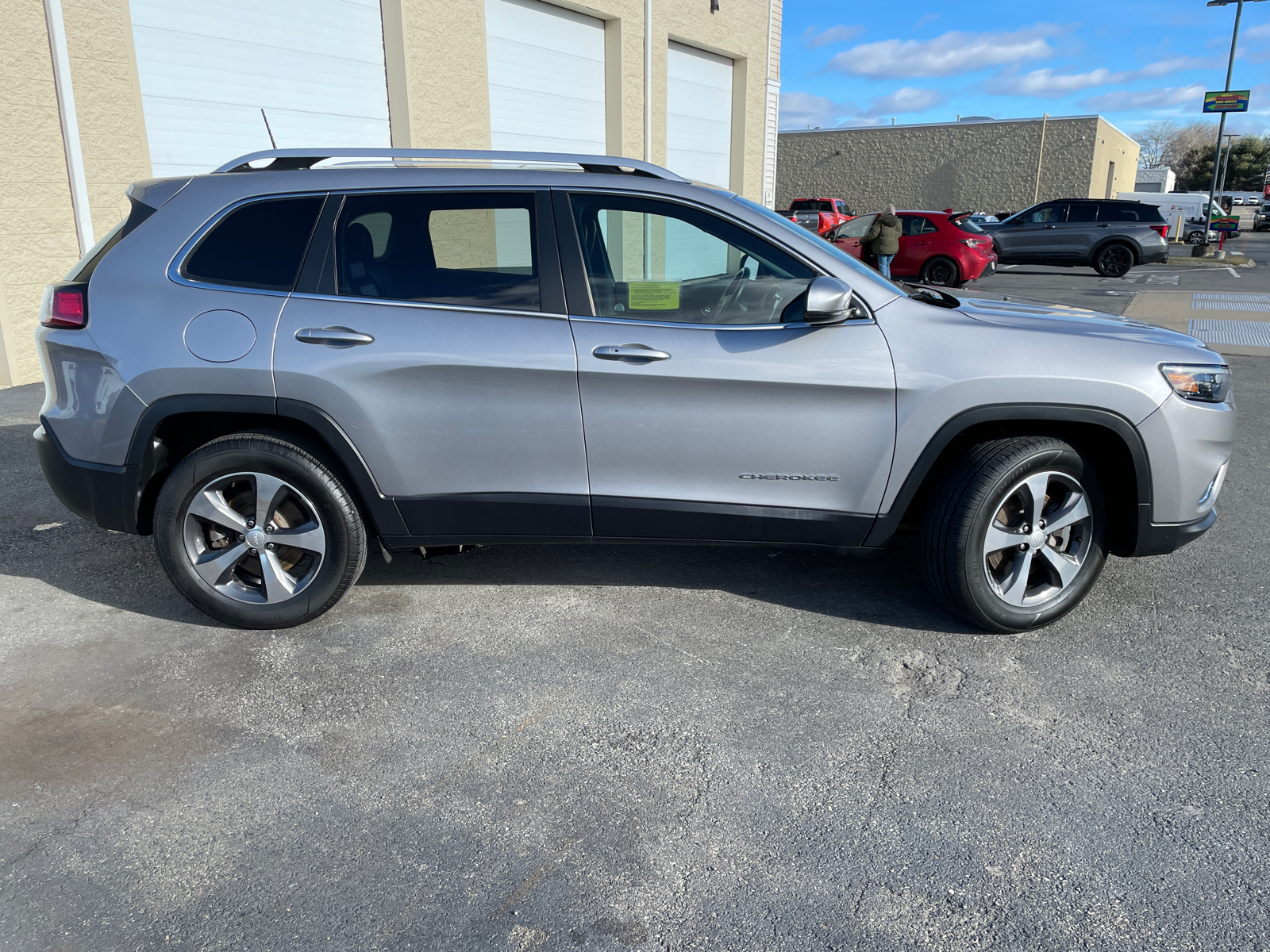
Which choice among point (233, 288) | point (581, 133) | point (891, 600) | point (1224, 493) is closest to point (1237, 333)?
point (1224, 493)

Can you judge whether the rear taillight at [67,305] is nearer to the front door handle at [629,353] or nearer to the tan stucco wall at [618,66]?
the front door handle at [629,353]

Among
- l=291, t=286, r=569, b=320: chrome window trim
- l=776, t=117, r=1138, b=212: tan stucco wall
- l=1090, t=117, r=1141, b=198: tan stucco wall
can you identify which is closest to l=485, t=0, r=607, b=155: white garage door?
l=291, t=286, r=569, b=320: chrome window trim

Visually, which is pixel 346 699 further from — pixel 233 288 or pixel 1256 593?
pixel 1256 593

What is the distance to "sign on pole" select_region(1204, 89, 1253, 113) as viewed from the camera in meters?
26.5

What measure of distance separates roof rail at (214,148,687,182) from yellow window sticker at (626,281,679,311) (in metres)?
0.46

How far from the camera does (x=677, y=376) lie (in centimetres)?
333

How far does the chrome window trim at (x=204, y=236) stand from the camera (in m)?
3.45

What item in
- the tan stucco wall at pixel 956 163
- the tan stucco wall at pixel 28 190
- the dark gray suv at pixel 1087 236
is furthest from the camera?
the tan stucco wall at pixel 956 163

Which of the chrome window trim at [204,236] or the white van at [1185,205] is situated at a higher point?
the white van at [1185,205]

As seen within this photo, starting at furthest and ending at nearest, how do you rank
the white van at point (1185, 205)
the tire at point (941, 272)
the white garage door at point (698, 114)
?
the white van at point (1185, 205) → the tire at point (941, 272) → the white garage door at point (698, 114)

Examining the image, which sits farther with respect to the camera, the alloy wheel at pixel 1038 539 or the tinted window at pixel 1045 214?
the tinted window at pixel 1045 214

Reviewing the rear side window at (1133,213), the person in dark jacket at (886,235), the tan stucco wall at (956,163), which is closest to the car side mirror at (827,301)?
the person in dark jacket at (886,235)

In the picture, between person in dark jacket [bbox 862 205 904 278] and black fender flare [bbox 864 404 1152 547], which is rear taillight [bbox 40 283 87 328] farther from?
person in dark jacket [bbox 862 205 904 278]

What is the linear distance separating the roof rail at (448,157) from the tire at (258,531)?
1.11 m
